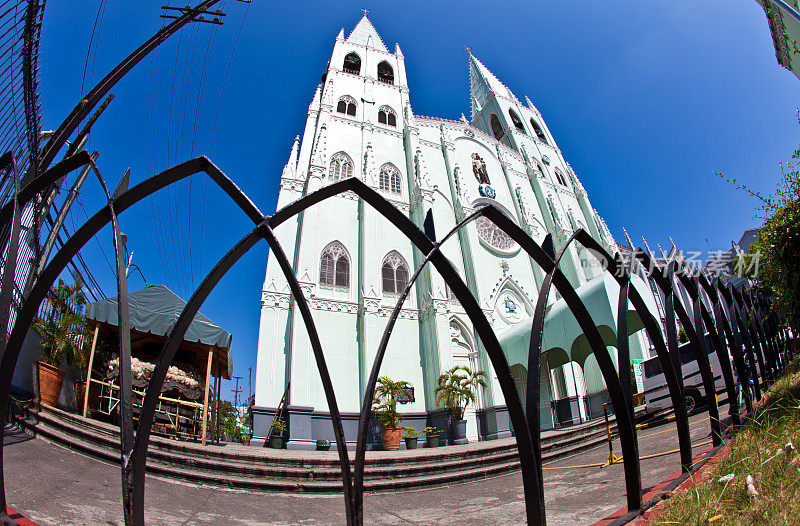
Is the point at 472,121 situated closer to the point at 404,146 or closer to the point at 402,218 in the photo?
the point at 404,146

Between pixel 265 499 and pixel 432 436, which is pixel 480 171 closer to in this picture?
pixel 432 436

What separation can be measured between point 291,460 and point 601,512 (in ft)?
18.1

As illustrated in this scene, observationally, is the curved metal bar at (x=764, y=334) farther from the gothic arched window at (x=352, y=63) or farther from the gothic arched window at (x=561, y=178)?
the gothic arched window at (x=561, y=178)

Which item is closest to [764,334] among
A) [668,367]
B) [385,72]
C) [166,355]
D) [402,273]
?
[668,367]

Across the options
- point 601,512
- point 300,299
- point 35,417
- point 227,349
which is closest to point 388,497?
point 601,512

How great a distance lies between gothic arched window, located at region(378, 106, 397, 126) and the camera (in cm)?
2458

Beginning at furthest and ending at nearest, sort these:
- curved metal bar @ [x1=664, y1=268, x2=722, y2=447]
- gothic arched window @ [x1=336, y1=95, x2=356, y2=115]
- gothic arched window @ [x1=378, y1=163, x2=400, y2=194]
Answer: gothic arched window @ [x1=336, y1=95, x2=356, y2=115] < gothic arched window @ [x1=378, y1=163, x2=400, y2=194] < curved metal bar @ [x1=664, y1=268, x2=722, y2=447]

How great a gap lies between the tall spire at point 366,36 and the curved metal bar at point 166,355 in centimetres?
3054

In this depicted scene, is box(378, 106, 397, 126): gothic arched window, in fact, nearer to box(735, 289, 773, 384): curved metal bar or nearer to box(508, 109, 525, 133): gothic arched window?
box(508, 109, 525, 133): gothic arched window

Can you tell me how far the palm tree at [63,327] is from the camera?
25.4ft

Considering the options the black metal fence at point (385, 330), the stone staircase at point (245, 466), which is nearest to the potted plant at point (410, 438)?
the stone staircase at point (245, 466)

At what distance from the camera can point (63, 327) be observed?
813 centimetres

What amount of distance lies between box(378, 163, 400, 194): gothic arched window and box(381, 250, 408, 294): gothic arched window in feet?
13.9

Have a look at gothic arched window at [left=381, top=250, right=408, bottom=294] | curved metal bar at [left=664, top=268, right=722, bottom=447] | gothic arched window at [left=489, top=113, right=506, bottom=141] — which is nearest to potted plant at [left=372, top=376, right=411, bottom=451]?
gothic arched window at [left=381, top=250, right=408, bottom=294]
